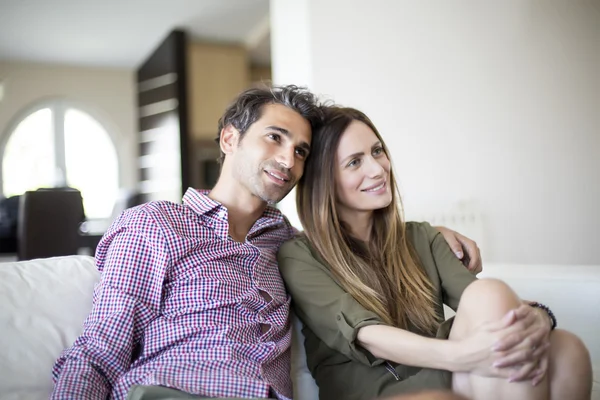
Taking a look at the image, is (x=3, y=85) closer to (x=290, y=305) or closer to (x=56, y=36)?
(x=56, y=36)

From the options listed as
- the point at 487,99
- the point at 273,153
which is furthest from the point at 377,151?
the point at 487,99

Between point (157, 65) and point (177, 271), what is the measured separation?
5.62m

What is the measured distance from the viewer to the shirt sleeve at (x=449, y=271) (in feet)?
4.65

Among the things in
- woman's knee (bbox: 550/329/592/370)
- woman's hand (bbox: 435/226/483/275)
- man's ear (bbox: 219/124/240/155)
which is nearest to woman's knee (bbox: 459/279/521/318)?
woman's knee (bbox: 550/329/592/370)

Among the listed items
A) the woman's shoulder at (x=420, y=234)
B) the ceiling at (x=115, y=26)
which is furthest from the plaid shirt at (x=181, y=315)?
the ceiling at (x=115, y=26)

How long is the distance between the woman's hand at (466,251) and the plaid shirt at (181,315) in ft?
1.54

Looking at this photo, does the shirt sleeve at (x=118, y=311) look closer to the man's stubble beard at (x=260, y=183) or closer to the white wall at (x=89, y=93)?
the man's stubble beard at (x=260, y=183)

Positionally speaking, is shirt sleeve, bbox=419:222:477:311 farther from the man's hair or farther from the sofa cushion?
the sofa cushion

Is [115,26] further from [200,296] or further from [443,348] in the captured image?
[443,348]

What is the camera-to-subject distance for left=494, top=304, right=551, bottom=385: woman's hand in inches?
40.4

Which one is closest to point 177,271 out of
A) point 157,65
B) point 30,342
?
point 30,342

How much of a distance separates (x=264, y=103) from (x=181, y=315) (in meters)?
0.61

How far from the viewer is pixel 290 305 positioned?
1.49 m

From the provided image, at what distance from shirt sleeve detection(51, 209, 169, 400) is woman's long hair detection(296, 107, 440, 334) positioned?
42 centimetres
